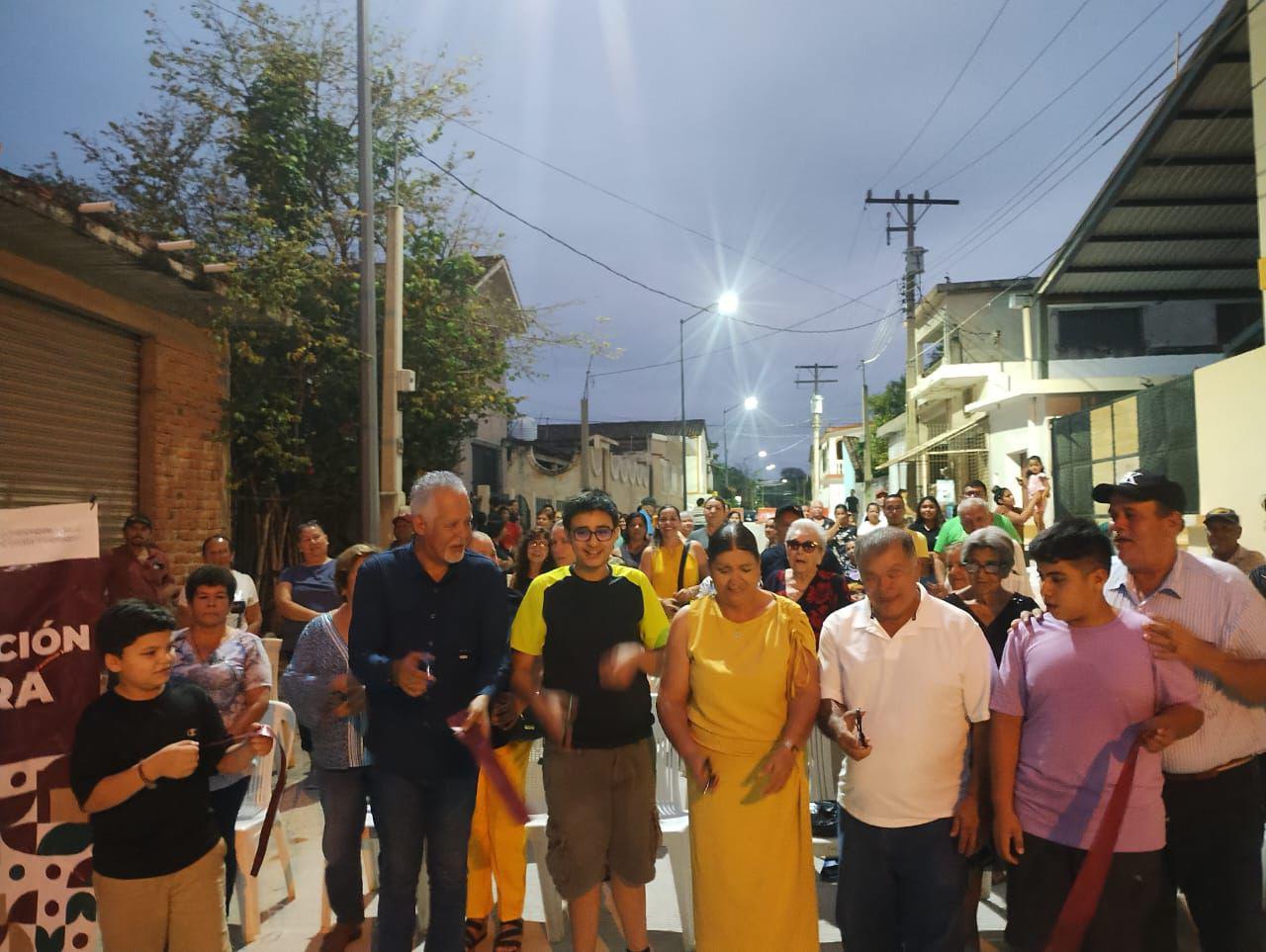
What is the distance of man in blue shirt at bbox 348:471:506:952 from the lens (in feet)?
11.1

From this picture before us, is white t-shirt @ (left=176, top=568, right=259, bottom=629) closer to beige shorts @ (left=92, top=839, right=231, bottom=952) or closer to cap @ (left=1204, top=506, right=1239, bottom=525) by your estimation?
beige shorts @ (left=92, top=839, right=231, bottom=952)

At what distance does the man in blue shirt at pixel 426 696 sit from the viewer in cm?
339

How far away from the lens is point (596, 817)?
362 centimetres

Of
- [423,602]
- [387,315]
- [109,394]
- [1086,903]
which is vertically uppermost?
[387,315]

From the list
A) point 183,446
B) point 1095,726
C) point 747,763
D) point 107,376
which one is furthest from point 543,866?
point 183,446

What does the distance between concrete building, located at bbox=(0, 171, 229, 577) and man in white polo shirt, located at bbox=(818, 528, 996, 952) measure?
230 inches

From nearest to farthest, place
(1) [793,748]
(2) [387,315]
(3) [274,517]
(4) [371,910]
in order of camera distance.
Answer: (1) [793,748] < (4) [371,910] < (2) [387,315] < (3) [274,517]

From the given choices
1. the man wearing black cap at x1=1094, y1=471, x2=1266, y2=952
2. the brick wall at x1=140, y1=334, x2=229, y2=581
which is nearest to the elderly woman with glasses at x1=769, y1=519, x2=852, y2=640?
the man wearing black cap at x1=1094, y1=471, x2=1266, y2=952

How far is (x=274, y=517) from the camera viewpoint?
471 inches

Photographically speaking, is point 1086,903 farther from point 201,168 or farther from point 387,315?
point 201,168

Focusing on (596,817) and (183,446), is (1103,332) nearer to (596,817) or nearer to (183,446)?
(183,446)

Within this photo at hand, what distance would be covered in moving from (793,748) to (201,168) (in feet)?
39.8

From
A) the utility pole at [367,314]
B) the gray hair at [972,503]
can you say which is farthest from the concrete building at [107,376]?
the gray hair at [972,503]

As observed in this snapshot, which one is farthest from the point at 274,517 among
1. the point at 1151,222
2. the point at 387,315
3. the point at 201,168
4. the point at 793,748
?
the point at 1151,222
